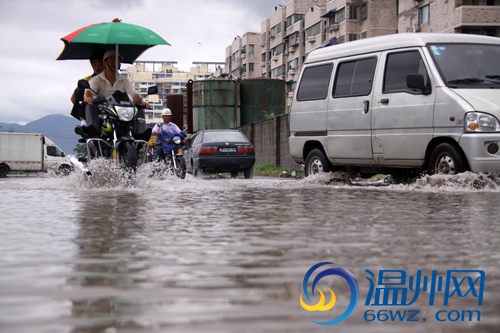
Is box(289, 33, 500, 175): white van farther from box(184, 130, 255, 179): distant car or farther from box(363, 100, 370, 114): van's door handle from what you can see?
box(184, 130, 255, 179): distant car

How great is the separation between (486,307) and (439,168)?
6.63 meters

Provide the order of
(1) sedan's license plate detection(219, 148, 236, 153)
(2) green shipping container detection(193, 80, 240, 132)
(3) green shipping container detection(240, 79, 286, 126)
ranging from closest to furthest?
1. (1) sedan's license plate detection(219, 148, 236, 153)
2. (2) green shipping container detection(193, 80, 240, 132)
3. (3) green shipping container detection(240, 79, 286, 126)

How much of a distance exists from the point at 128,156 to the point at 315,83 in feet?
11.0

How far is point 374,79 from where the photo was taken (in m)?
9.90

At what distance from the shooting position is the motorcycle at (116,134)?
952 cm

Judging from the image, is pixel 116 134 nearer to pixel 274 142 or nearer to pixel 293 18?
pixel 274 142

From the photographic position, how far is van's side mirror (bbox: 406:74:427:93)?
8859 millimetres

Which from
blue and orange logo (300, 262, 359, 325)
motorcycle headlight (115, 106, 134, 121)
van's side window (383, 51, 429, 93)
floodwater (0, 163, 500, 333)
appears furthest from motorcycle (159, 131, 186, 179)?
blue and orange logo (300, 262, 359, 325)

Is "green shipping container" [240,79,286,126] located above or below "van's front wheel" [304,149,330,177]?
above

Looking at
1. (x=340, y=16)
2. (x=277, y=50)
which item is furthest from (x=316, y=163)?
(x=277, y=50)

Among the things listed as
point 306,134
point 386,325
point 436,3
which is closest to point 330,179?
point 306,134

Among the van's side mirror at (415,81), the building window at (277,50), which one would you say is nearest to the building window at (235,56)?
the building window at (277,50)

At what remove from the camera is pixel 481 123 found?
27.2 ft

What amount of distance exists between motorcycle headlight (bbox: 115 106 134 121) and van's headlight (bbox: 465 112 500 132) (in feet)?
14.9
